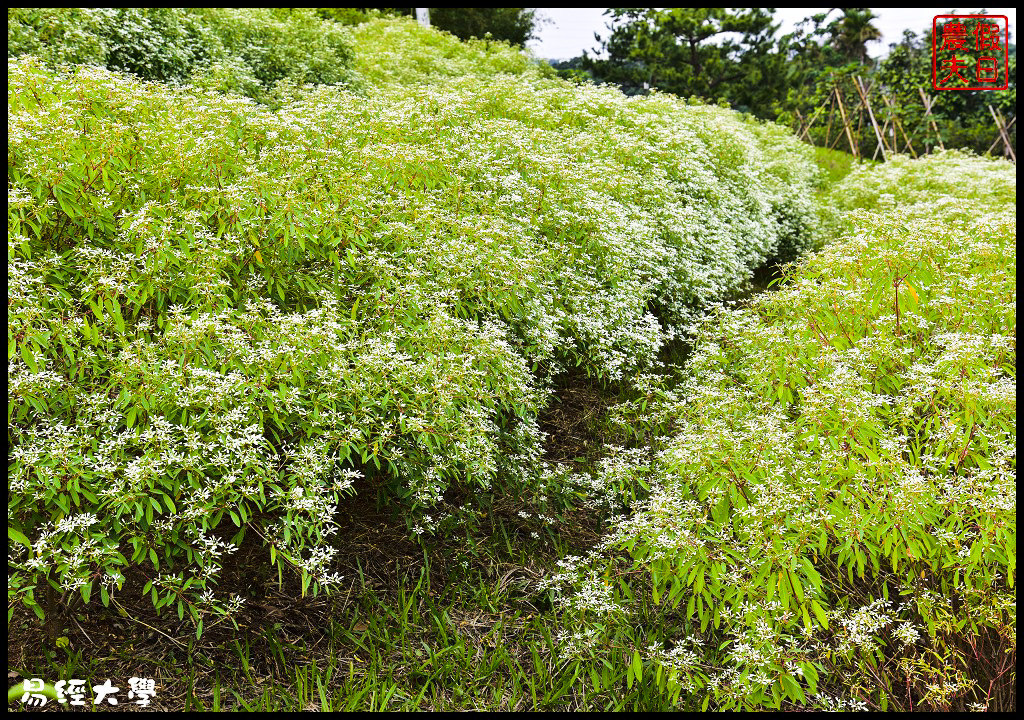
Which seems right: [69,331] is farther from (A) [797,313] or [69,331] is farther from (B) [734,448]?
(A) [797,313]

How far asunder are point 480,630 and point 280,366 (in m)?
1.41

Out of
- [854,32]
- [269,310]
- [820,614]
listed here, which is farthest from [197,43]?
[854,32]

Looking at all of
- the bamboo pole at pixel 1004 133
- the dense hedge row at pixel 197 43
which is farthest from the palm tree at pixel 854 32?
the dense hedge row at pixel 197 43

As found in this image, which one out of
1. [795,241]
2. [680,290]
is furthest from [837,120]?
[680,290]

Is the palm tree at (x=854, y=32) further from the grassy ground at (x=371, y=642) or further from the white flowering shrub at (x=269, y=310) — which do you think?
the grassy ground at (x=371, y=642)

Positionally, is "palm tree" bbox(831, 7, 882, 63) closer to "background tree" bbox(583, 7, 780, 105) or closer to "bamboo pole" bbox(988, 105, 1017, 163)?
"background tree" bbox(583, 7, 780, 105)

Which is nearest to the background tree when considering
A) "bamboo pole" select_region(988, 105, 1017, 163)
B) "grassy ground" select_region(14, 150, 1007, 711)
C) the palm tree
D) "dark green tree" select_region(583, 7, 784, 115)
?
"dark green tree" select_region(583, 7, 784, 115)

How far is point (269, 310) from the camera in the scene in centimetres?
277

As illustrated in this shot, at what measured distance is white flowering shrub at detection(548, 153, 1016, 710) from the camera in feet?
7.46

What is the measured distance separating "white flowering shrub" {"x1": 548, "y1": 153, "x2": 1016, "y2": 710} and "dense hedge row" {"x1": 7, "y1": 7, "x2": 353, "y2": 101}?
4830 mm

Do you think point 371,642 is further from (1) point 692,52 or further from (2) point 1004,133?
(1) point 692,52

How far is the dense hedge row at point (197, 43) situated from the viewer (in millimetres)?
5234

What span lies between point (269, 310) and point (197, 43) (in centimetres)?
522

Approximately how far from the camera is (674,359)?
5.06 meters
